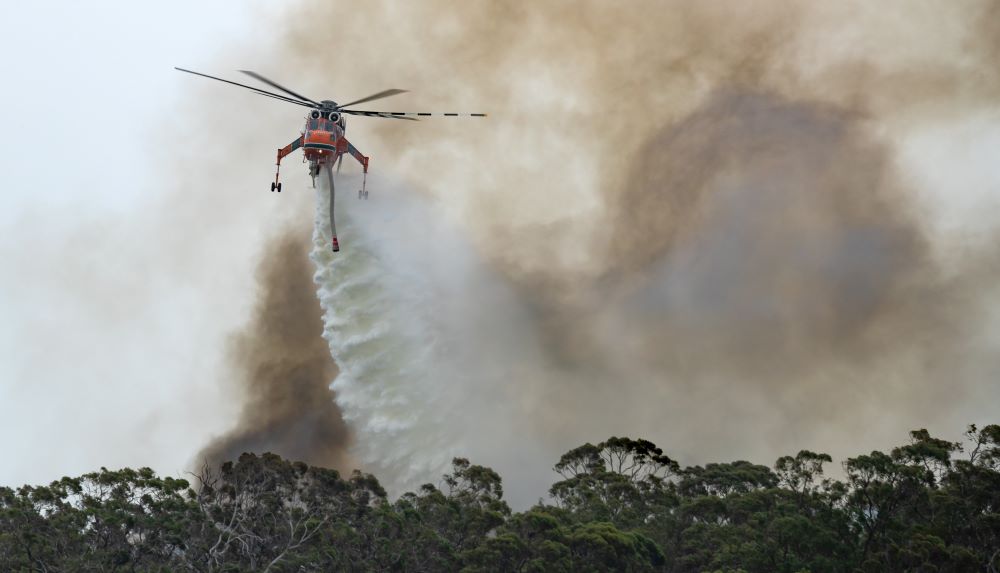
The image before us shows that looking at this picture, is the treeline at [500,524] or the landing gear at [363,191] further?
the landing gear at [363,191]

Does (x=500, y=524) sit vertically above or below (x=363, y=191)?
below

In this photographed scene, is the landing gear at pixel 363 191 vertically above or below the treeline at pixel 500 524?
above

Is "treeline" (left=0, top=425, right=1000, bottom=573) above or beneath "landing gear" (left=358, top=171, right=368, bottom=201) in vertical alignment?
beneath

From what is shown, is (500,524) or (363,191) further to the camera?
Result: (363,191)

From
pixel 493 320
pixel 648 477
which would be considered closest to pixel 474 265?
pixel 493 320

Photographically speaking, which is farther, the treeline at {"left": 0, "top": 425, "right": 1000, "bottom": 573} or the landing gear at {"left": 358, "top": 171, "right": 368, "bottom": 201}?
the landing gear at {"left": 358, "top": 171, "right": 368, "bottom": 201}

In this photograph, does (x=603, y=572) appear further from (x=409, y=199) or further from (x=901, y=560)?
(x=409, y=199)
